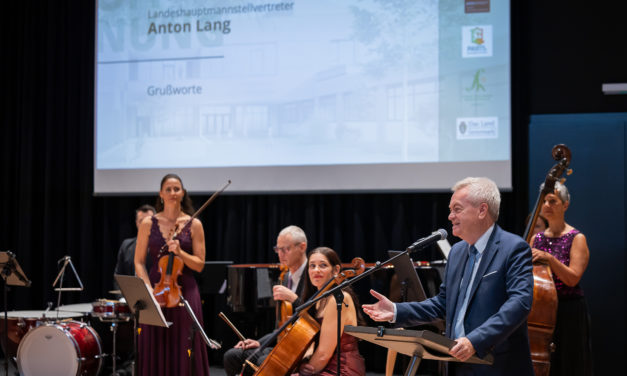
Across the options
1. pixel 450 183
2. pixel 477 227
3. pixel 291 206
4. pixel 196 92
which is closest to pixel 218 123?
pixel 196 92

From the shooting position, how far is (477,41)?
585cm

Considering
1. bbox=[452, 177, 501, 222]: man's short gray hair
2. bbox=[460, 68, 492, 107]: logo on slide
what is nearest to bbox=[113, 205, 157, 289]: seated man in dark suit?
bbox=[460, 68, 492, 107]: logo on slide

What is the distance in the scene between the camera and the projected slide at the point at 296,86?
5859mm

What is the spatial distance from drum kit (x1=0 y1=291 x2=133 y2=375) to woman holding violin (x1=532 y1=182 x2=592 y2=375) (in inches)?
121

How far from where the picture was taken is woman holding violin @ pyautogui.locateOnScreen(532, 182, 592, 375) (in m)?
4.15

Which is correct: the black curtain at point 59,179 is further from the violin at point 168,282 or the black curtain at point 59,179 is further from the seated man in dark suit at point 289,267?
the seated man in dark suit at point 289,267

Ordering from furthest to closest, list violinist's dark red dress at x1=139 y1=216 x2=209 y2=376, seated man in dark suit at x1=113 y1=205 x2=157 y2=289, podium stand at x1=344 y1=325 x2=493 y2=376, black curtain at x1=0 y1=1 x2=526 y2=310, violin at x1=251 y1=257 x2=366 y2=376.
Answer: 1. black curtain at x1=0 y1=1 x2=526 y2=310
2. seated man in dark suit at x1=113 y1=205 x2=157 y2=289
3. violinist's dark red dress at x1=139 y1=216 x2=209 y2=376
4. violin at x1=251 y1=257 x2=366 y2=376
5. podium stand at x1=344 y1=325 x2=493 y2=376

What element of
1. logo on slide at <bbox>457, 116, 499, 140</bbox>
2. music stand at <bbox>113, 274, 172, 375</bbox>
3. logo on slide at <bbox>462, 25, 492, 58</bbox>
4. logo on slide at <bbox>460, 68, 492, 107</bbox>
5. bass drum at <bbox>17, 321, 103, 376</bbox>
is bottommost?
bass drum at <bbox>17, 321, 103, 376</bbox>

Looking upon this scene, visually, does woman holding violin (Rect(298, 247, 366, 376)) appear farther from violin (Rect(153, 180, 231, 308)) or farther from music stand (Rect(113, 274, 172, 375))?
violin (Rect(153, 180, 231, 308))

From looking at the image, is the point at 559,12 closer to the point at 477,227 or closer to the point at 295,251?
the point at 295,251

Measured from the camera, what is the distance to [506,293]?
2482 millimetres

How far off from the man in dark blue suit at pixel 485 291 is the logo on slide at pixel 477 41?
356 cm

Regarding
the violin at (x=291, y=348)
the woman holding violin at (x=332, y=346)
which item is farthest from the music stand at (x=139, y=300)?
the woman holding violin at (x=332, y=346)

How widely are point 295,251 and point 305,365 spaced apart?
86 centimetres
